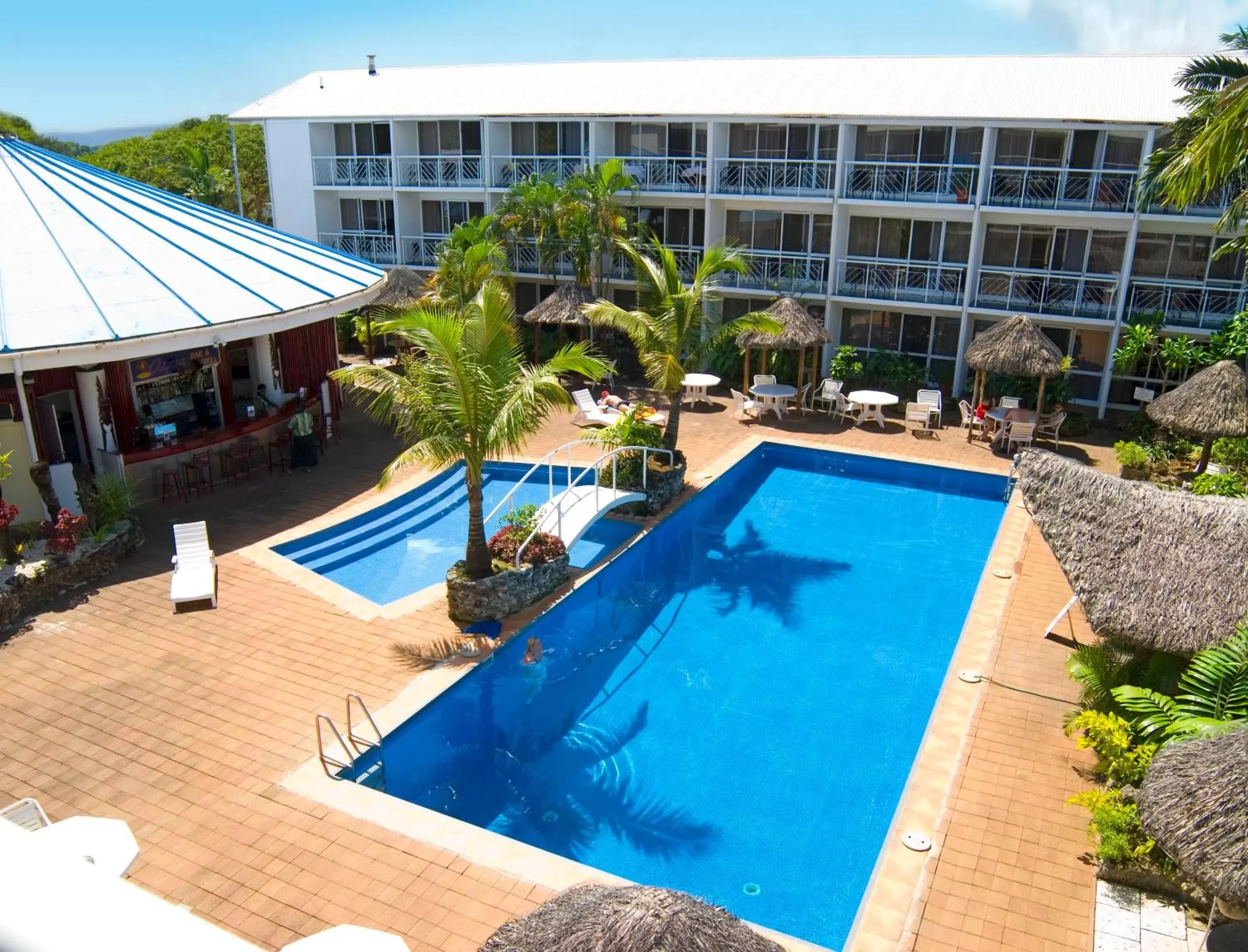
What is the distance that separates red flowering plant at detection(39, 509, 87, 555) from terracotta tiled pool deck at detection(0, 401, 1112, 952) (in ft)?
2.50

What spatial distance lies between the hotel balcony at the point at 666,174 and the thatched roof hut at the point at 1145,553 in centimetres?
1709

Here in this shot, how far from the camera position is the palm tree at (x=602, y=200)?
24500mm

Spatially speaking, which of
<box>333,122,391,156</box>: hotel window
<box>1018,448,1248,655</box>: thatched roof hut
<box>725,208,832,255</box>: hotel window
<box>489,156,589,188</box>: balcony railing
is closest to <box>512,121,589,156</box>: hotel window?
<box>489,156,589,188</box>: balcony railing

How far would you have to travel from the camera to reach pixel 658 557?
1664 centimetres

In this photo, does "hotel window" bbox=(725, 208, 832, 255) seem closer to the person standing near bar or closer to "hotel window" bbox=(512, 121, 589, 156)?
"hotel window" bbox=(512, 121, 589, 156)

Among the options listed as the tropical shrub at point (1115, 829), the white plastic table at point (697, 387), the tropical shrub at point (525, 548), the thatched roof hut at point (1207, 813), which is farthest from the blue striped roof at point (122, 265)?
the thatched roof hut at point (1207, 813)

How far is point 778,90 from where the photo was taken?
2623 cm

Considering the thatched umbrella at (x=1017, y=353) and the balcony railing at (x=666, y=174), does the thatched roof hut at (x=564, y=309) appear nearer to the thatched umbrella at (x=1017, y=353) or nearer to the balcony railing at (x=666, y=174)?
the balcony railing at (x=666, y=174)

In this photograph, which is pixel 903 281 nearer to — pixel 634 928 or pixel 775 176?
pixel 775 176

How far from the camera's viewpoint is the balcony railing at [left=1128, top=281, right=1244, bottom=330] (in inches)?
836

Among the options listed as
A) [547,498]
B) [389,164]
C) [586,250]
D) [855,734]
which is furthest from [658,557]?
[389,164]

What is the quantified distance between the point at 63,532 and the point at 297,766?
6.63 metres

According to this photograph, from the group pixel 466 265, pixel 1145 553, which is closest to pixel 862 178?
pixel 466 265

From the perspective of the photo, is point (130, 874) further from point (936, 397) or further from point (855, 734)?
point (936, 397)
